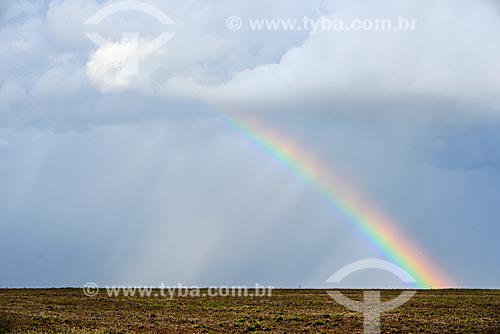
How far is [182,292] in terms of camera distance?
72.2 metres

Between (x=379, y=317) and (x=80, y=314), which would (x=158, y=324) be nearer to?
(x=80, y=314)

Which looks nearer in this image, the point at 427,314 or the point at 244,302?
the point at 427,314

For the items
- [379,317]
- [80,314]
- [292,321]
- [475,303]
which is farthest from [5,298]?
[475,303]

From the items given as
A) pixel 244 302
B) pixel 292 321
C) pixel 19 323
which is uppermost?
pixel 244 302

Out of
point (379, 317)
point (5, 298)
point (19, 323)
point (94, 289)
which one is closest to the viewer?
point (19, 323)

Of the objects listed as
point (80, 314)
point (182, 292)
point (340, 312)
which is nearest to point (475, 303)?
point (340, 312)

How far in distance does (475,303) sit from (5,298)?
134 feet

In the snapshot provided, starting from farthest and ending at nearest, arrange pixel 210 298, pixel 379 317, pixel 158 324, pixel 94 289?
pixel 94 289 < pixel 210 298 < pixel 379 317 < pixel 158 324

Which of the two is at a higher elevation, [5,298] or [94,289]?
[94,289]

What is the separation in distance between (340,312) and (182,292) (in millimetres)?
25827

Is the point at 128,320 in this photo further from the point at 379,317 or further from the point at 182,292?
the point at 182,292

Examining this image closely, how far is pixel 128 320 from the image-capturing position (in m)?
46.1

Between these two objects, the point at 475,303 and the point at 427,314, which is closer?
the point at 427,314

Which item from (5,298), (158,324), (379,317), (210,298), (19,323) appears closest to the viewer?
(19,323)
